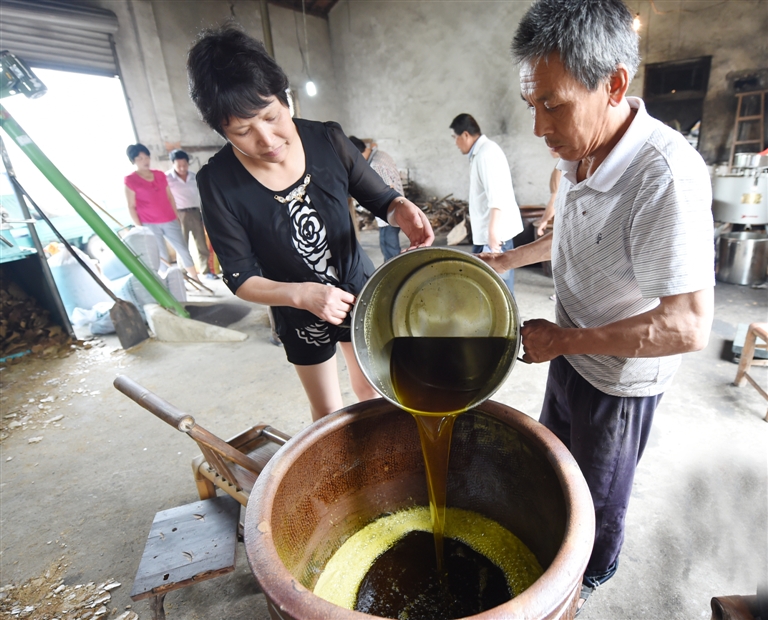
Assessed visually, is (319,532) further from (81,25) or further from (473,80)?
(473,80)

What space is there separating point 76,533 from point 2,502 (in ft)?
2.27

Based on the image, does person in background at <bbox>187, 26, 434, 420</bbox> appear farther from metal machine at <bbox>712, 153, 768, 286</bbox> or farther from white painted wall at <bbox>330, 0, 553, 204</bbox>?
white painted wall at <bbox>330, 0, 553, 204</bbox>

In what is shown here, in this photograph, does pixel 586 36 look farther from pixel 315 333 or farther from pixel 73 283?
pixel 73 283

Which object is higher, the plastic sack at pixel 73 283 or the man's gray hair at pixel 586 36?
the man's gray hair at pixel 586 36

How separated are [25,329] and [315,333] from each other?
14.3ft

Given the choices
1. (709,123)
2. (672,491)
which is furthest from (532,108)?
(709,123)

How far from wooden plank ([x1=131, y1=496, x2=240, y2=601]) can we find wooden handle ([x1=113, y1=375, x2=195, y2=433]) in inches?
22.0

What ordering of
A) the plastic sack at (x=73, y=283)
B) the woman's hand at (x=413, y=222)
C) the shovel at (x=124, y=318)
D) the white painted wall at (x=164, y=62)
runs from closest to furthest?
the woman's hand at (x=413, y=222) < the shovel at (x=124, y=318) < the plastic sack at (x=73, y=283) < the white painted wall at (x=164, y=62)

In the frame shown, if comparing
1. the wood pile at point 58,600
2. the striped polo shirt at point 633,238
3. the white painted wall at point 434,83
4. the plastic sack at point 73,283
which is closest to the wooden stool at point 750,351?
the striped polo shirt at point 633,238

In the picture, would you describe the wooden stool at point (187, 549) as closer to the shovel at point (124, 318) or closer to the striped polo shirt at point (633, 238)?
the striped polo shirt at point (633, 238)

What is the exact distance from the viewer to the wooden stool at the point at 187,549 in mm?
1544

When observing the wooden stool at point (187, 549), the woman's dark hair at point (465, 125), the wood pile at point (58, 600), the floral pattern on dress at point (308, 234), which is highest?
the woman's dark hair at point (465, 125)

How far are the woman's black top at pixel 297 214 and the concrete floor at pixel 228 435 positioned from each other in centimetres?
135

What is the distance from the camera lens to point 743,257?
4.55 m
